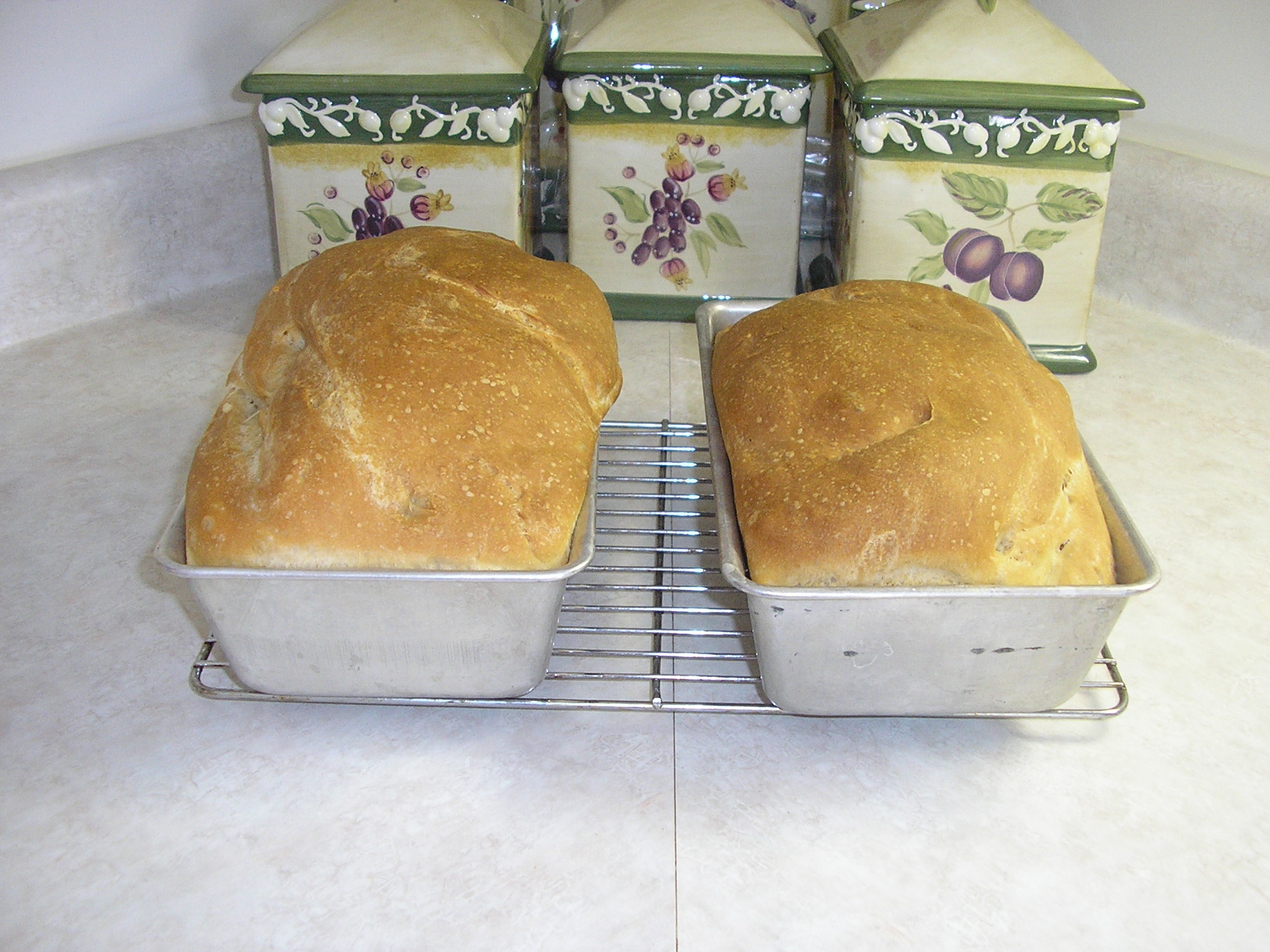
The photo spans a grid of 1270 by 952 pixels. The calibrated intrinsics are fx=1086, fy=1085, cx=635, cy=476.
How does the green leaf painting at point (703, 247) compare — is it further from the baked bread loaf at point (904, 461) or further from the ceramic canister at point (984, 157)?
the baked bread loaf at point (904, 461)

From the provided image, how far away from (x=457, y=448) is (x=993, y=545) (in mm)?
289

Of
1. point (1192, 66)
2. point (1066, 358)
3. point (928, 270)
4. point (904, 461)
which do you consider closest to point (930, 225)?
point (928, 270)

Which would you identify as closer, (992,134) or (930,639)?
(930,639)

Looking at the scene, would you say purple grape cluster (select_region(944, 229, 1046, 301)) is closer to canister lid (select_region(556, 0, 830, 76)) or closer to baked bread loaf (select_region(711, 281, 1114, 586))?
canister lid (select_region(556, 0, 830, 76))

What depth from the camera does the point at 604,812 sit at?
588mm

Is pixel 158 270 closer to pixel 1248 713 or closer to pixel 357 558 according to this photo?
pixel 357 558

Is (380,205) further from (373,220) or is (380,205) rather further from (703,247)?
(703,247)

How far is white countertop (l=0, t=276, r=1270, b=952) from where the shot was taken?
1.75 ft

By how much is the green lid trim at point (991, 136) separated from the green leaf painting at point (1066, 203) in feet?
0.06

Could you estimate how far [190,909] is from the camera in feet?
1.76

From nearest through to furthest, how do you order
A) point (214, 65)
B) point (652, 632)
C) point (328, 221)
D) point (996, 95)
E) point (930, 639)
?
point (930, 639)
point (652, 632)
point (996, 95)
point (328, 221)
point (214, 65)

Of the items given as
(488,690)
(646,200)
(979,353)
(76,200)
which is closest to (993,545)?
(979,353)

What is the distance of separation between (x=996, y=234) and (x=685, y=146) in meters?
0.31

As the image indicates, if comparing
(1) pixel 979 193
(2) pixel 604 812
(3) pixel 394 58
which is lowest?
(2) pixel 604 812
